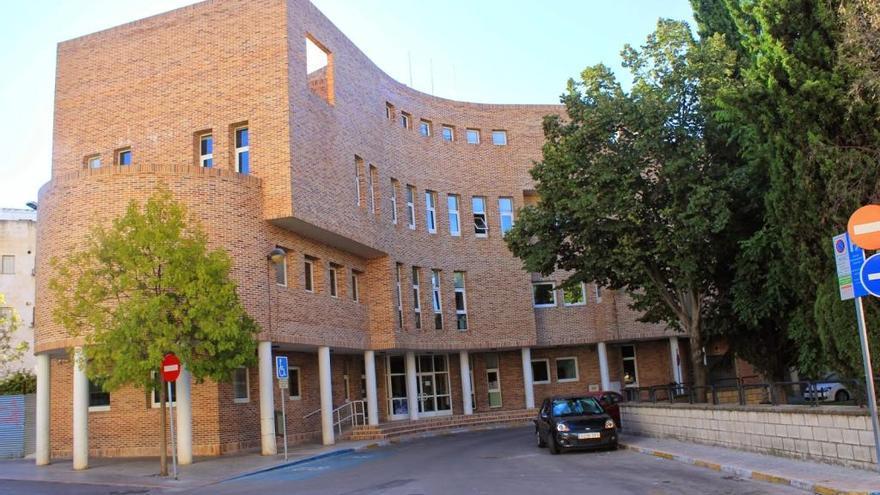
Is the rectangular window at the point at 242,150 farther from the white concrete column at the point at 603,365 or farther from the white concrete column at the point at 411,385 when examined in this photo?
the white concrete column at the point at 603,365

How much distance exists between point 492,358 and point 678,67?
22408mm

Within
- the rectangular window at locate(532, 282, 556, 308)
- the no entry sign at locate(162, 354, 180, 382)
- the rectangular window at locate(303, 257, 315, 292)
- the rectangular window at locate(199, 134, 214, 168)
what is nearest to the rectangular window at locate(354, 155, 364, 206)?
the rectangular window at locate(303, 257, 315, 292)

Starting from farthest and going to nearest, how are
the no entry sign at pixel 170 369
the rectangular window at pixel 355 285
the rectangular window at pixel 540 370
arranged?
the rectangular window at pixel 540 370
the rectangular window at pixel 355 285
the no entry sign at pixel 170 369

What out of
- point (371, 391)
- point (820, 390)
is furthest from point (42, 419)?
point (820, 390)

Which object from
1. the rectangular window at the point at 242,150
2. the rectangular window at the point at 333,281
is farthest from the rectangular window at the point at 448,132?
the rectangular window at the point at 242,150

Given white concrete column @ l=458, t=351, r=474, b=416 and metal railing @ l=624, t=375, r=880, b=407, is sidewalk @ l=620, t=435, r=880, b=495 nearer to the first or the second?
metal railing @ l=624, t=375, r=880, b=407

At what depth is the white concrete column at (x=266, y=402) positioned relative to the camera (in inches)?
919

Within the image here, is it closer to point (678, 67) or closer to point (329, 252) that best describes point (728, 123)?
point (678, 67)

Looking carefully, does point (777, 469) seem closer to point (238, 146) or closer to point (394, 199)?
point (238, 146)

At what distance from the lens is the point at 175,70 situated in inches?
1062

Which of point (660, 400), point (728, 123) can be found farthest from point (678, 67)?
point (660, 400)

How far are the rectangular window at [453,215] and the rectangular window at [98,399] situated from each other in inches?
693

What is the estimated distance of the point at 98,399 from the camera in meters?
25.8

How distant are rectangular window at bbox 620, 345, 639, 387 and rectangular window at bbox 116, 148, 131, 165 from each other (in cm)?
2623
